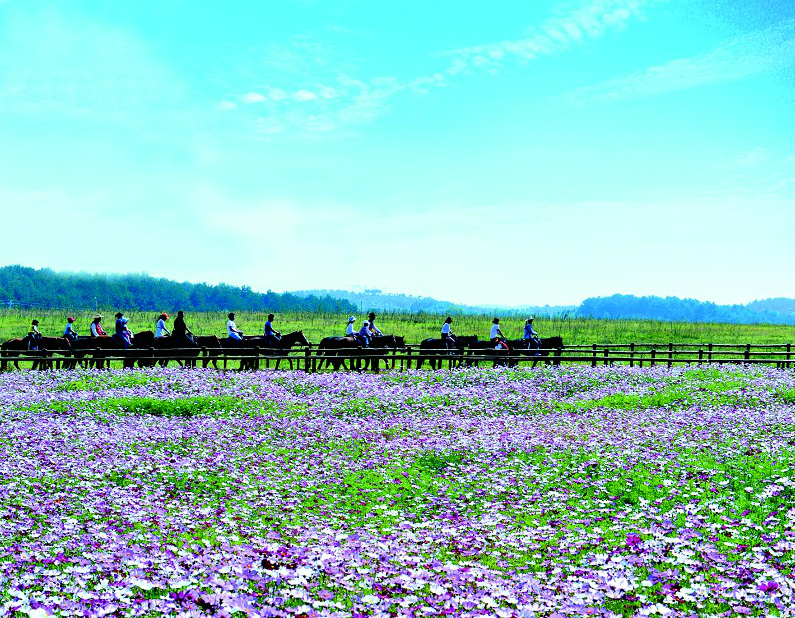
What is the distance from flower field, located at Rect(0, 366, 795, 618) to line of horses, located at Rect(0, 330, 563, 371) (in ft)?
20.1

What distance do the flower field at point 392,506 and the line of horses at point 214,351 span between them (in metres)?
6.14

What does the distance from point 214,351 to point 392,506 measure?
19.5 meters

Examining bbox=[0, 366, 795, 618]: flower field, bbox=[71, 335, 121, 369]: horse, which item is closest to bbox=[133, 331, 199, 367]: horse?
bbox=[71, 335, 121, 369]: horse

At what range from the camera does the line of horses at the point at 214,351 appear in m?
26.2

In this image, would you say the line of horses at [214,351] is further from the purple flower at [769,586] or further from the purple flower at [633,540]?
the purple flower at [769,586]

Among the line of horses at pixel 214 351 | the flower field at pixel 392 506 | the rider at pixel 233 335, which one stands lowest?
the flower field at pixel 392 506

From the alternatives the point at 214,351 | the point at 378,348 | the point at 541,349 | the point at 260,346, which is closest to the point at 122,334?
the point at 214,351

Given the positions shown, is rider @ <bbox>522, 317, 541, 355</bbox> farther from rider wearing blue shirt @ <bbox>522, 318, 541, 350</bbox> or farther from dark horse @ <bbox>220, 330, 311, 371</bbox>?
dark horse @ <bbox>220, 330, 311, 371</bbox>

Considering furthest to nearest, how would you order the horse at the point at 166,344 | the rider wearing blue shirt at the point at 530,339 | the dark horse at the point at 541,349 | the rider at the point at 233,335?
the rider wearing blue shirt at the point at 530,339 < the dark horse at the point at 541,349 < the rider at the point at 233,335 < the horse at the point at 166,344

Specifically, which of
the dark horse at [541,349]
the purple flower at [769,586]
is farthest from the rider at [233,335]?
the purple flower at [769,586]

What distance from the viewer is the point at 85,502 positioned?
9.74 meters

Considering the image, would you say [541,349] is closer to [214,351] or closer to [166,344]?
[214,351]

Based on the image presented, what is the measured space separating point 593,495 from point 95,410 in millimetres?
13222

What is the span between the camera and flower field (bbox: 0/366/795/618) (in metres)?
6.57
